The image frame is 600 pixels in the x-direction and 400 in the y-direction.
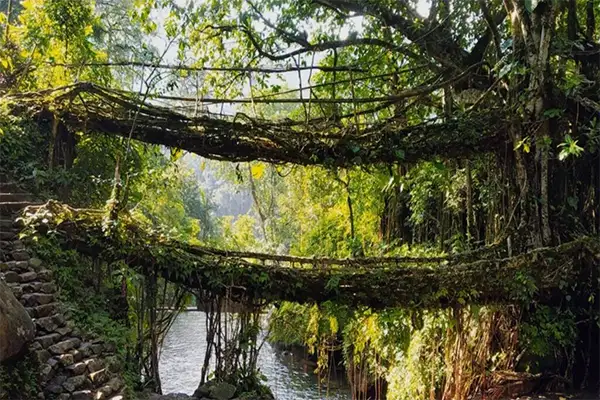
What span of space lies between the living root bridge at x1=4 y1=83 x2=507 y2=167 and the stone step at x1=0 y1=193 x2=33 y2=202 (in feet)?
3.12

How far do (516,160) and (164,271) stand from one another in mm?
3124

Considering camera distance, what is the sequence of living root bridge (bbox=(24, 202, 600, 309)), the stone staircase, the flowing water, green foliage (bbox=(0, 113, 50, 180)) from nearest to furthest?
the stone staircase < living root bridge (bbox=(24, 202, 600, 309)) < green foliage (bbox=(0, 113, 50, 180)) < the flowing water

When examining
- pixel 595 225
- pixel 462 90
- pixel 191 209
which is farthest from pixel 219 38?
pixel 191 209

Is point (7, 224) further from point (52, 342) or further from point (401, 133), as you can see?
point (401, 133)

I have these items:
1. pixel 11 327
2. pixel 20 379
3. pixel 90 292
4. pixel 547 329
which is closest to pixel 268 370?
pixel 90 292

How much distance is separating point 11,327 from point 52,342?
0.74 meters

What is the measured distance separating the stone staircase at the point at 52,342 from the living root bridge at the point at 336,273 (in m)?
0.33

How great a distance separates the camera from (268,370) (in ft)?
29.7

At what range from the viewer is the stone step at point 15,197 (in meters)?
4.50

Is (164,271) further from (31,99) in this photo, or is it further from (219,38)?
→ (219,38)

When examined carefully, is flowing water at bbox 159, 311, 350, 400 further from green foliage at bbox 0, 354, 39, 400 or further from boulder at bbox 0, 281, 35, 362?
boulder at bbox 0, 281, 35, 362

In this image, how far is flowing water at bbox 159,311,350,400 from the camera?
24.5 ft

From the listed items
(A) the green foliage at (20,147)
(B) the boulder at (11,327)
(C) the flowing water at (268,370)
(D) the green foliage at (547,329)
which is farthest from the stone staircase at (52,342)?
(C) the flowing water at (268,370)

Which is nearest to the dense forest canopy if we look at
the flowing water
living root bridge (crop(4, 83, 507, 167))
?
Answer: living root bridge (crop(4, 83, 507, 167))
